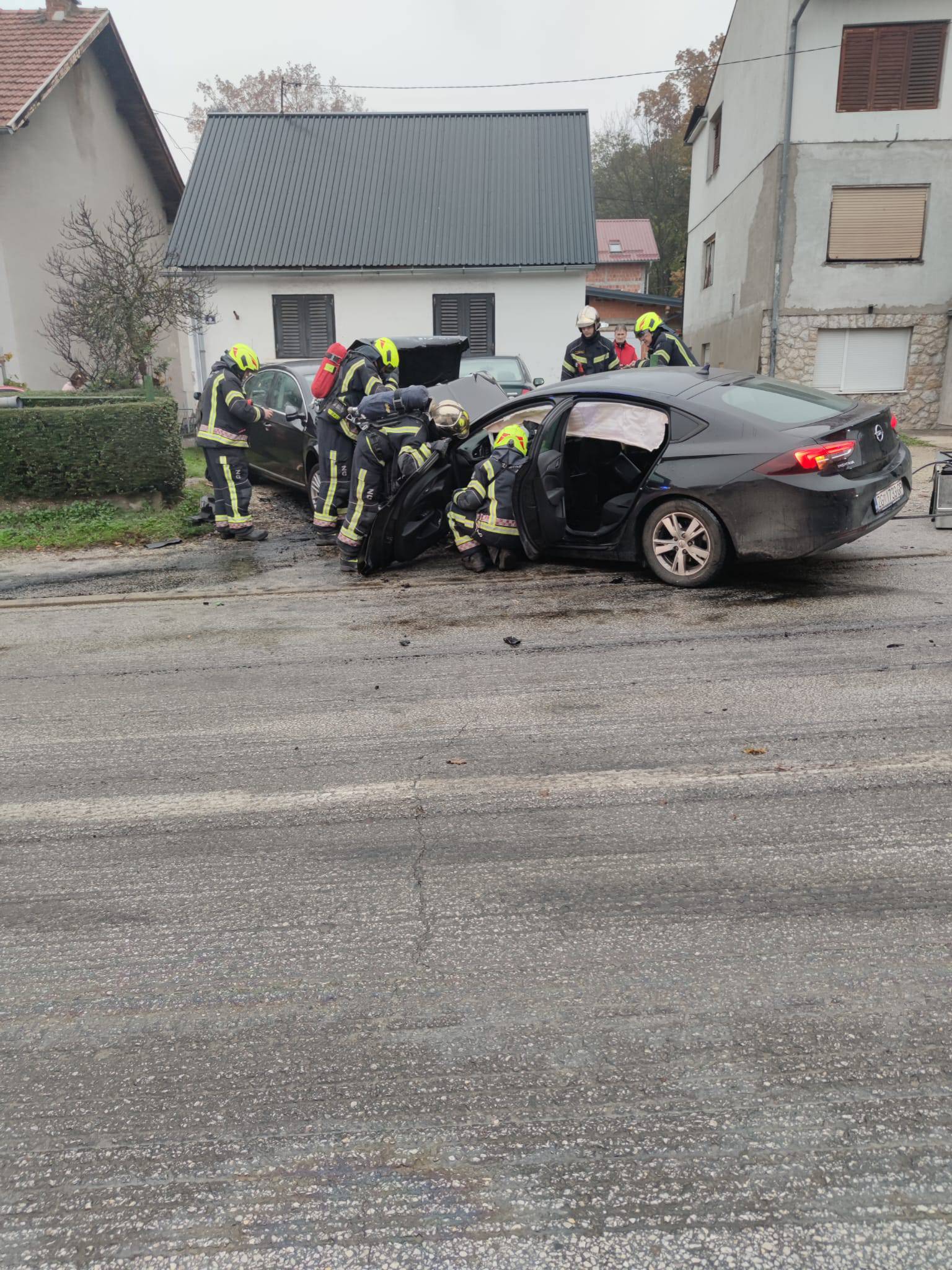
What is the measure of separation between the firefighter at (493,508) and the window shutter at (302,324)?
1478cm

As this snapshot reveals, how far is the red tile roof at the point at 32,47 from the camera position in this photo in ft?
52.0

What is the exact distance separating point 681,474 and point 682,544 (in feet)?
1.62

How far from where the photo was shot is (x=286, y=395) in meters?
11.1

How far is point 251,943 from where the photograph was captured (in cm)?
288

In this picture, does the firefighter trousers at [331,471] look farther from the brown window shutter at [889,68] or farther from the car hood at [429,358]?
the brown window shutter at [889,68]

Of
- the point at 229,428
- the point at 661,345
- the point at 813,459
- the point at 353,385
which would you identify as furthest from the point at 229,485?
the point at 813,459

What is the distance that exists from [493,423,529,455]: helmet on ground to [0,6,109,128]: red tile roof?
12649 millimetres

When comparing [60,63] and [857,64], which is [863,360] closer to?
[857,64]

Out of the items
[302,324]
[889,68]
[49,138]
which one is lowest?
[302,324]

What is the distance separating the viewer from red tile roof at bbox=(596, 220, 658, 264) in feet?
149

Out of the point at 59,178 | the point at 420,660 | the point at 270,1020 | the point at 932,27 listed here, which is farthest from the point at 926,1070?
the point at 932,27

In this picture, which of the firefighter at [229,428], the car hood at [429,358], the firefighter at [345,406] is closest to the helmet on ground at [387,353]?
the firefighter at [345,406]

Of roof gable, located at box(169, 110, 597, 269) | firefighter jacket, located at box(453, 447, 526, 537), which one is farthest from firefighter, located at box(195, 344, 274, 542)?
roof gable, located at box(169, 110, 597, 269)

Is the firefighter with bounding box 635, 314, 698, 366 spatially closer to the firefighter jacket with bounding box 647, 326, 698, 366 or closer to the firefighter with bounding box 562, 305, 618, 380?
the firefighter jacket with bounding box 647, 326, 698, 366
